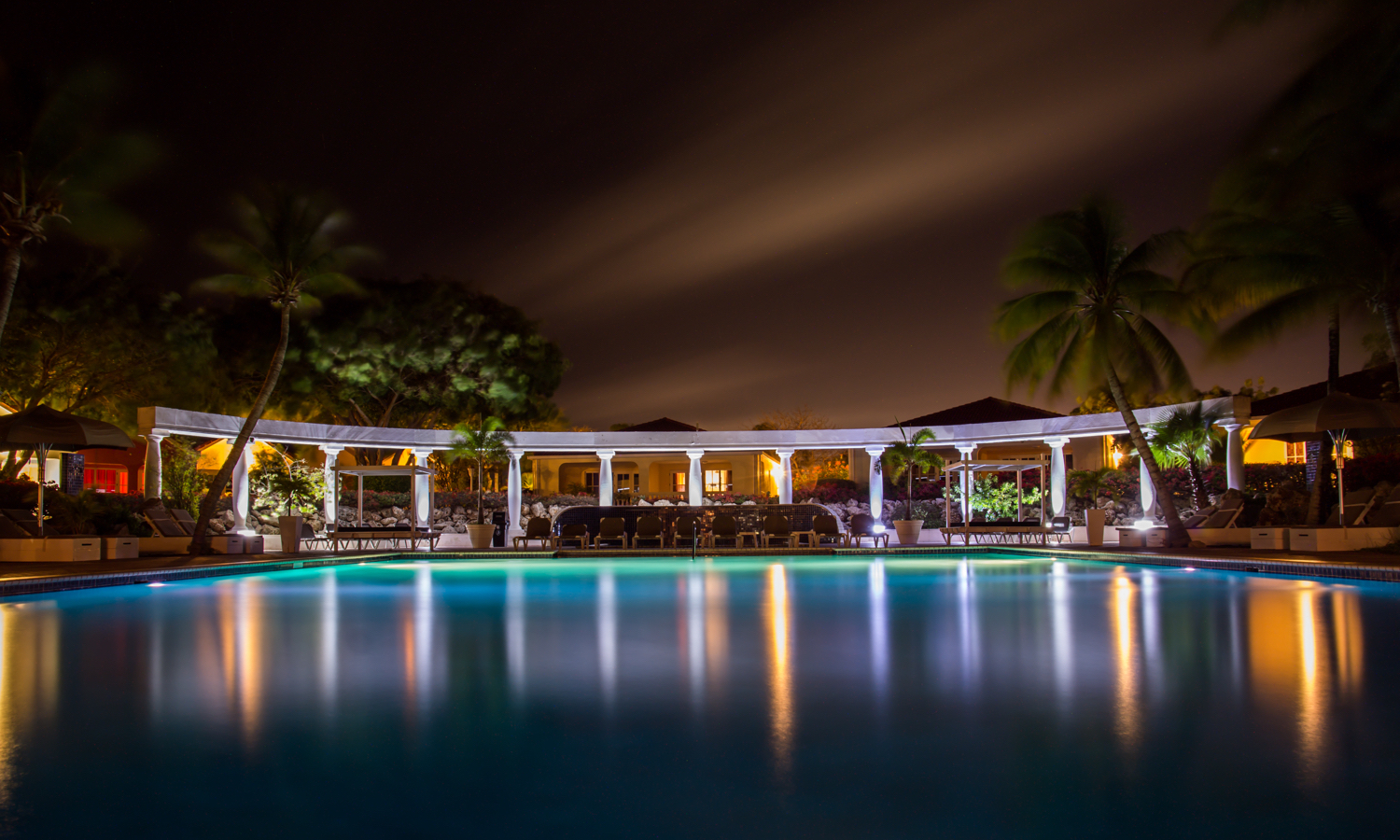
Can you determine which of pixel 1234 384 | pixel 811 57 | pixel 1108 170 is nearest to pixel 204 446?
pixel 811 57

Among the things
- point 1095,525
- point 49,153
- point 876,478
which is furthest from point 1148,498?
point 49,153

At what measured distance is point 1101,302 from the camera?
18.1 metres

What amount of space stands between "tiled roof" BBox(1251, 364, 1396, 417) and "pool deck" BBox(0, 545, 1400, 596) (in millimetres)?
14942

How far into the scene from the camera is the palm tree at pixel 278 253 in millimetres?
17172

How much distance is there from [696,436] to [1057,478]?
9209 mm

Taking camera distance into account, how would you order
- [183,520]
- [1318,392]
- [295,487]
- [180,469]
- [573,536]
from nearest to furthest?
[183,520] < [573,536] < [295,487] < [180,469] < [1318,392]

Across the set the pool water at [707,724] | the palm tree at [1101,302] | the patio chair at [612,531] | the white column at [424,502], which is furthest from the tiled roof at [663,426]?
the pool water at [707,724]

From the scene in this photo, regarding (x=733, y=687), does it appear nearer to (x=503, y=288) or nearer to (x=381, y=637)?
(x=381, y=637)

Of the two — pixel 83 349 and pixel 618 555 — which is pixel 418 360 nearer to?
pixel 83 349

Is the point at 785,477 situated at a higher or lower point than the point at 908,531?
higher

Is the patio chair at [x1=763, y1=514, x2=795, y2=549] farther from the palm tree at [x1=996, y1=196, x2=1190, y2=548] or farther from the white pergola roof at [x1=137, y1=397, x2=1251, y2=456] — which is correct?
the palm tree at [x1=996, y1=196, x2=1190, y2=548]

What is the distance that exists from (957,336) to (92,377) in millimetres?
23994

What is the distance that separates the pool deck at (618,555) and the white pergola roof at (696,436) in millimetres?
4932

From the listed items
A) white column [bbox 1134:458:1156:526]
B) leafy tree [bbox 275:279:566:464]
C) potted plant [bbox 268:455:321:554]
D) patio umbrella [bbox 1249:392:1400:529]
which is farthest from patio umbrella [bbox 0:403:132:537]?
white column [bbox 1134:458:1156:526]
